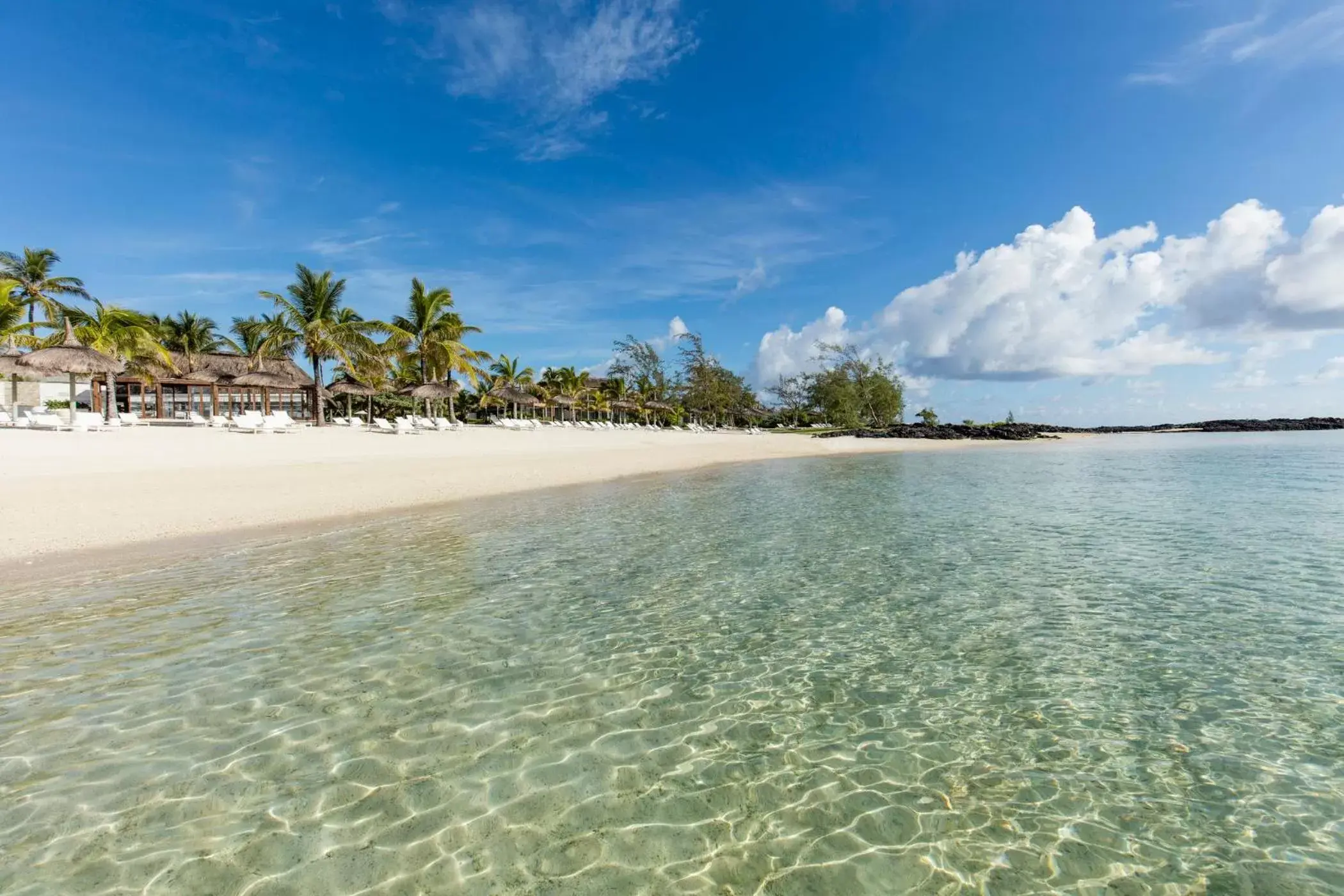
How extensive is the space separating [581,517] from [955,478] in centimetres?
1523

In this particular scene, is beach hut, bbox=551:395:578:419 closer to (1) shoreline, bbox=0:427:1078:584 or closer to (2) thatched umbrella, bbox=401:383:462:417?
(2) thatched umbrella, bbox=401:383:462:417

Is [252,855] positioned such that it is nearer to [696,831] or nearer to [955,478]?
[696,831]

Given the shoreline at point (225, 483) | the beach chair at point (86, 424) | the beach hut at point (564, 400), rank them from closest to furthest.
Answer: the shoreline at point (225, 483), the beach chair at point (86, 424), the beach hut at point (564, 400)

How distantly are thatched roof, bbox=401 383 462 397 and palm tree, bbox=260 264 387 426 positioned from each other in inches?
130

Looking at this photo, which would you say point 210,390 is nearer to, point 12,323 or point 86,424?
point 12,323

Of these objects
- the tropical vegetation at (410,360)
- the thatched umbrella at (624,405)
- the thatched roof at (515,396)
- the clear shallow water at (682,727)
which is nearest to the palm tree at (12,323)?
the tropical vegetation at (410,360)

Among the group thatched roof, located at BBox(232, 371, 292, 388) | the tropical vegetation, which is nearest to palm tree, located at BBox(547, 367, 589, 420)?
the tropical vegetation

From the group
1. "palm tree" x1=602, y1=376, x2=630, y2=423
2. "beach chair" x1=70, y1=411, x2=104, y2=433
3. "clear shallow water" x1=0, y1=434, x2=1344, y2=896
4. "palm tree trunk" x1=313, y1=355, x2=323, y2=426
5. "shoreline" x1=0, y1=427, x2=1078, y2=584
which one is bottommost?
"clear shallow water" x1=0, y1=434, x2=1344, y2=896

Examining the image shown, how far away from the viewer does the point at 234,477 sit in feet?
51.8

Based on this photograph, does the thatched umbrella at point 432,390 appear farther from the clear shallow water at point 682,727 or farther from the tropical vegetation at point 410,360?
the clear shallow water at point 682,727

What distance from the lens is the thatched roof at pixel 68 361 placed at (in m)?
23.5

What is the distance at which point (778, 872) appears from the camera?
286 centimetres

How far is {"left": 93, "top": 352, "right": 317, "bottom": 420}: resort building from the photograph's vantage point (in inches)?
1571

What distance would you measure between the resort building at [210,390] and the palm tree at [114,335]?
173 inches
